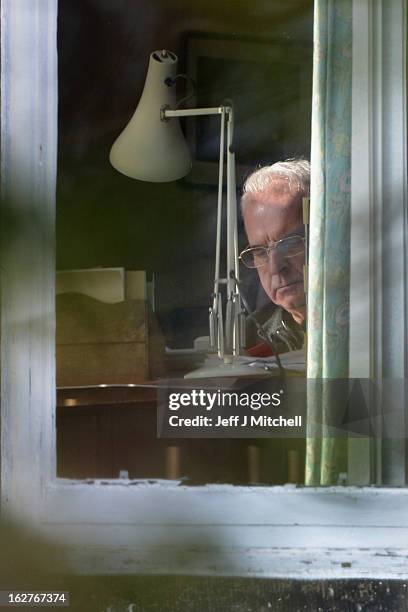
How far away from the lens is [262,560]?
1401 mm

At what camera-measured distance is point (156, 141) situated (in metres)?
1.48

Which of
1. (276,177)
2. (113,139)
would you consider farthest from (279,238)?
(113,139)

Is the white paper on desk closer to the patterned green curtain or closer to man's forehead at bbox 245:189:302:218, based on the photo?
the patterned green curtain

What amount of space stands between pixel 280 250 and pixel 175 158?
28 cm

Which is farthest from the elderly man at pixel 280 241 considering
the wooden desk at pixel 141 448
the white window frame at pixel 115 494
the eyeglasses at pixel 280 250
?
the wooden desk at pixel 141 448

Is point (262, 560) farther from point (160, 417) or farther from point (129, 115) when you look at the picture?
point (129, 115)

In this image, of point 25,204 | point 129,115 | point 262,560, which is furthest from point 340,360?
point 25,204

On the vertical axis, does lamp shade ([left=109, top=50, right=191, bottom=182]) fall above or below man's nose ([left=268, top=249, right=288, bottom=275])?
above

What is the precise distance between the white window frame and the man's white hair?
10cm

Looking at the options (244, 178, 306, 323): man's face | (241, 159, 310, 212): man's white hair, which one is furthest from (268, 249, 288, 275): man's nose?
(241, 159, 310, 212): man's white hair

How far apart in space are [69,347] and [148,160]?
407mm

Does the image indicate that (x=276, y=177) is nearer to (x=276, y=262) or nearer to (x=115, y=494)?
(x=276, y=262)

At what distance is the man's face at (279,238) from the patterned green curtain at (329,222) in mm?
36

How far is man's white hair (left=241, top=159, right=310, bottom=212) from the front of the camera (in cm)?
147
